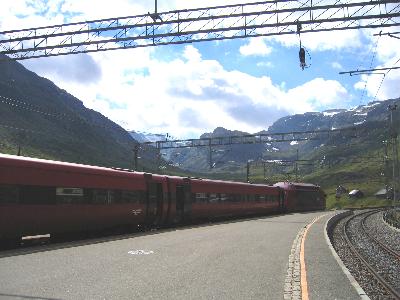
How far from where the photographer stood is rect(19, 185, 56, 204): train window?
723 inches

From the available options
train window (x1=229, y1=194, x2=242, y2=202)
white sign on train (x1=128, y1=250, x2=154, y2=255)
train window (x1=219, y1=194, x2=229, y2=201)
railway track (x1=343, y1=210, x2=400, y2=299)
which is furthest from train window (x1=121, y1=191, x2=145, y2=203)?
train window (x1=229, y1=194, x2=242, y2=202)

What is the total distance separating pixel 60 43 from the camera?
1026 inches

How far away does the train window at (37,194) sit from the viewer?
18.4 meters

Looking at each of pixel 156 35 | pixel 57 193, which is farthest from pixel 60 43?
pixel 57 193

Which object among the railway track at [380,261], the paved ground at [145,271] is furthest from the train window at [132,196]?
the railway track at [380,261]

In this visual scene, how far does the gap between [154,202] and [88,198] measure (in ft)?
22.9

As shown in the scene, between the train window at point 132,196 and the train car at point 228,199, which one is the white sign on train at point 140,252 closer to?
the train window at point 132,196

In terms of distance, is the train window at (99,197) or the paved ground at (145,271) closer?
the paved ground at (145,271)

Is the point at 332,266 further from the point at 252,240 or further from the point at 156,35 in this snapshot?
the point at 156,35

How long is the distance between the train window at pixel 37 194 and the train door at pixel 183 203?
12.8m

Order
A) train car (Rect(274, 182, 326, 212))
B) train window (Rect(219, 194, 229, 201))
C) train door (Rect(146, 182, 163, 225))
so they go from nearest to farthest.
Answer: train door (Rect(146, 182, 163, 225)) → train window (Rect(219, 194, 229, 201)) → train car (Rect(274, 182, 326, 212))

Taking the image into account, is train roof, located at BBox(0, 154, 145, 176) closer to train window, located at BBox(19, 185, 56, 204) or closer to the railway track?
train window, located at BBox(19, 185, 56, 204)

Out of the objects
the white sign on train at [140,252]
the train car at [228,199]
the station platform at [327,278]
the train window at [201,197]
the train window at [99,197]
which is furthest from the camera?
the train car at [228,199]

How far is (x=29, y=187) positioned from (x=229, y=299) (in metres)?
11.0
